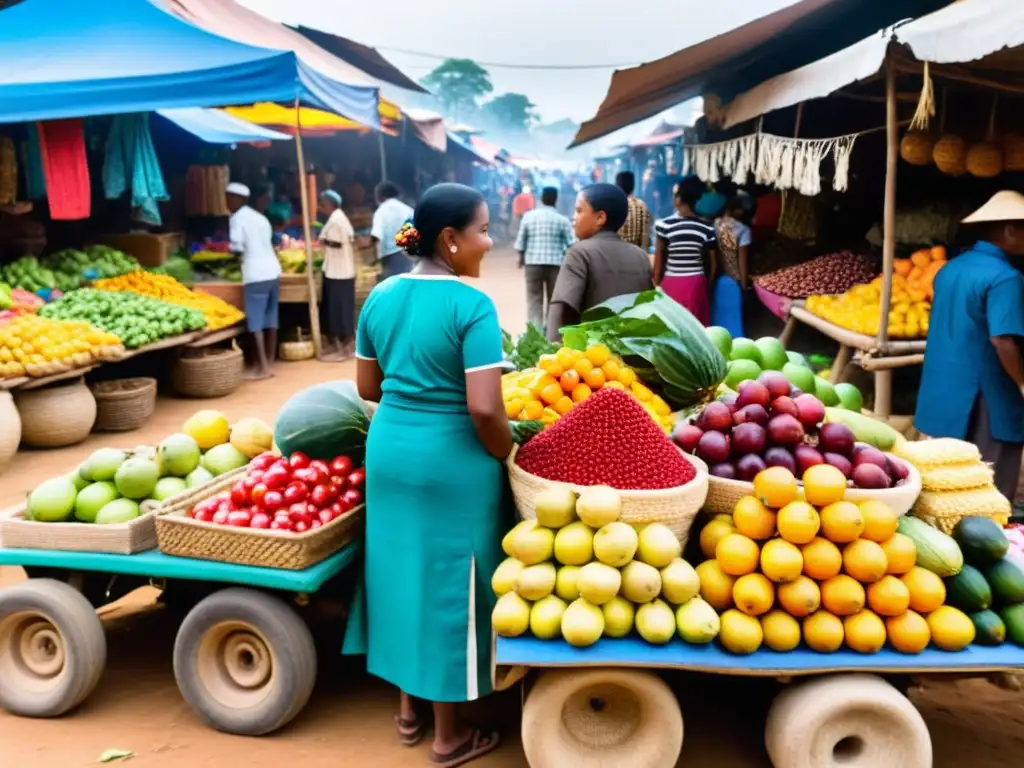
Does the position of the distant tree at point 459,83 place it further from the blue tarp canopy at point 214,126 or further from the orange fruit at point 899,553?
the orange fruit at point 899,553

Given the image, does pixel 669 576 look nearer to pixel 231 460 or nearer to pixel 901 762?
pixel 901 762

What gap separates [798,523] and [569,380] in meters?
1.01

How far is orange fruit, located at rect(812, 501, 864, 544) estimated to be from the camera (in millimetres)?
2477

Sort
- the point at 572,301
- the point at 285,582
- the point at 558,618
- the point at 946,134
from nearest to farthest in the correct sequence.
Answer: the point at 558,618 < the point at 285,582 < the point at 572,301 < the point at 946,134

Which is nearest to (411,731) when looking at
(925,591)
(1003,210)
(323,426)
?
(323,426)

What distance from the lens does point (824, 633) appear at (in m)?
2.46

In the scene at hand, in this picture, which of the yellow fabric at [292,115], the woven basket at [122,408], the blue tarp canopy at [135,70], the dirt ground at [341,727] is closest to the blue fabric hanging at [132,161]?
the blue tarp canopy at [135,70]

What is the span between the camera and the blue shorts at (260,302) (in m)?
9.12

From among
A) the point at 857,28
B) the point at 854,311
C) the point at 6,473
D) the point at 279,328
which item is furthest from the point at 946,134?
the point at 279,328

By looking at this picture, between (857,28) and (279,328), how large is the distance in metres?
7.26

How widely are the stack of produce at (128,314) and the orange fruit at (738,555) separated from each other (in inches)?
250

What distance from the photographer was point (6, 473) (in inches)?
237

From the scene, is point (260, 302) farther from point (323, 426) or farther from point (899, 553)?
point (899, 553)

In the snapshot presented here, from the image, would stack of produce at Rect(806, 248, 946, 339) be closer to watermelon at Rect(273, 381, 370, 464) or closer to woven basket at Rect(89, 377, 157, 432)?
A: watermelon at Rect(273, 381, 370, 464)
